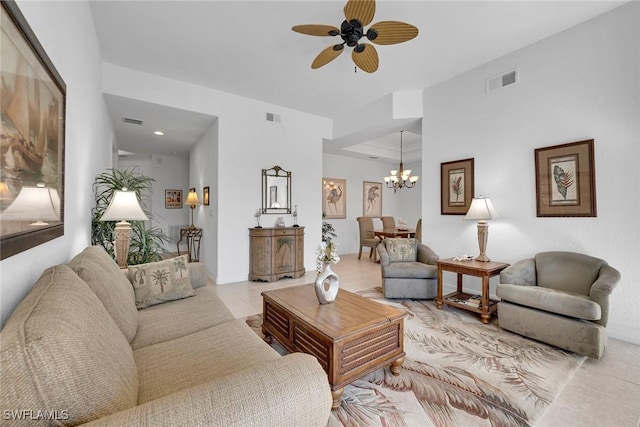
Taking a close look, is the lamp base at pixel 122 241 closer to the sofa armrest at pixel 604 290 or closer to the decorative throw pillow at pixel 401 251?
the decorative throw pillow at pixel 401 251

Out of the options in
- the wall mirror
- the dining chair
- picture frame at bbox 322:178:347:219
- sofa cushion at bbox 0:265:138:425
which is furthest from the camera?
the dining chair

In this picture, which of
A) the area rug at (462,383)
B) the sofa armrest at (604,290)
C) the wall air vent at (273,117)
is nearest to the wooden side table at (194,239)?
the wall air vent at (273,117)

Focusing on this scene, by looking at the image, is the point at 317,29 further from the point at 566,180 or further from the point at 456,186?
the point at 566,180

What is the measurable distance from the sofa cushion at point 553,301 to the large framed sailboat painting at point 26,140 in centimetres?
338

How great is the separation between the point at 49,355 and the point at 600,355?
3.25 metres

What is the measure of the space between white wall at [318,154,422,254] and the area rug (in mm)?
4922

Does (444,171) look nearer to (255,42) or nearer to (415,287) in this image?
(415,287)

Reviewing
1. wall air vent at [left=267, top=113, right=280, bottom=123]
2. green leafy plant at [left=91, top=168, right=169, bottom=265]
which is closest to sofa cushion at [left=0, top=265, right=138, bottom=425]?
green leafy plant at [left=91, top=168, right=169, bottom=265]

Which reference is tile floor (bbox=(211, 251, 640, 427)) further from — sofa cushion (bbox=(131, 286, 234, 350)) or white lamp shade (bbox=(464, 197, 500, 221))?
sofa cushion (bbox=(131, 286, 234, 350))

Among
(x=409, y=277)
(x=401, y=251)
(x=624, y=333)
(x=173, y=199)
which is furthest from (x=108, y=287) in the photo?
(x=173, y=199)

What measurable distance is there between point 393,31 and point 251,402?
9.32ft

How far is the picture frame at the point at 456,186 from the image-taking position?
3684 mm

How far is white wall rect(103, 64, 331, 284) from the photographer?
12.7ft

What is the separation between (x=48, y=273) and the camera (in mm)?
1104
